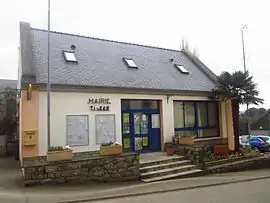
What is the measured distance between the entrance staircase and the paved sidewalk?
1.87 ft

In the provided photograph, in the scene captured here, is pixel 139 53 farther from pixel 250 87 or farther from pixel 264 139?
pixel 264 139

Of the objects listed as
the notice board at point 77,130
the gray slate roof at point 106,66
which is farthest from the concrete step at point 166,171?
the gray slate roof at point 106,66

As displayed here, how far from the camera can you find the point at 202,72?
62.9ft

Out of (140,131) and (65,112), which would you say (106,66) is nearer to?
(140,131)

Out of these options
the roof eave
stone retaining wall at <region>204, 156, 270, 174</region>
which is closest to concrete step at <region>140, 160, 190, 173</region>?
stone retaining wall at <region>204, 156, 270, 174</region>

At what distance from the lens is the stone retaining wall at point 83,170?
9172mm

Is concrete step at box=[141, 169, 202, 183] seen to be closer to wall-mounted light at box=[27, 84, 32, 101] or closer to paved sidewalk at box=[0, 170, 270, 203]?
paved sidewalk at box=[0, 170, 270, 203]

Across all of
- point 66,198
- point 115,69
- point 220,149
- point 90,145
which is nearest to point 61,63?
point 115,69

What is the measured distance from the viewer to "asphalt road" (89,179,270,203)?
7.62 meters

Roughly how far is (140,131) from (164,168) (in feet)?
10.3

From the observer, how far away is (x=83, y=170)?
9867 mm

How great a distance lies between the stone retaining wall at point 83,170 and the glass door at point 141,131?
3.54 m

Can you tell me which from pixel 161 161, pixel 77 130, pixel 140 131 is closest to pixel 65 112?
pixel 77 130

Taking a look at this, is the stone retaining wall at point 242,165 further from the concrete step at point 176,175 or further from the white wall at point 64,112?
the white wall at point 64,112
